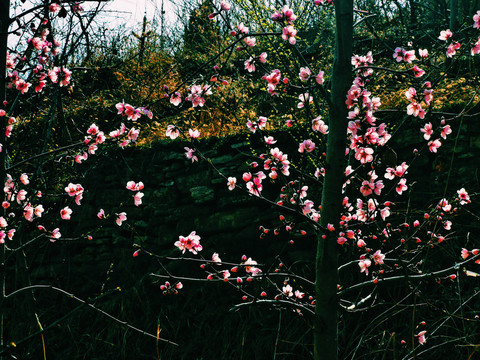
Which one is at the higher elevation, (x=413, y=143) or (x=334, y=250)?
(x=413, y=143)

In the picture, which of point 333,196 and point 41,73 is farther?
point 41,73

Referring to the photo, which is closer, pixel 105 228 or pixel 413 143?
pixel 413 143

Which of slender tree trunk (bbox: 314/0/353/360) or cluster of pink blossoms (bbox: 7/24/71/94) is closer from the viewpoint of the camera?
slender tree trunk (bbox: 314/0/353/360)

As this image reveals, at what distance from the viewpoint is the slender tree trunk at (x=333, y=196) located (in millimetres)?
1911

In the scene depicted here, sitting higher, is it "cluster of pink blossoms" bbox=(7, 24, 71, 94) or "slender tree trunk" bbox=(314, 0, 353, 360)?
"cluster of pink blossoms" bbox=(7, 24, 71, 94)

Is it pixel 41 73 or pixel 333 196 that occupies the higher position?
pixel 41 73

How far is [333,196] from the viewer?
1956mm

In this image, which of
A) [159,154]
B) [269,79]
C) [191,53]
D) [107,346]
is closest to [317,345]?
[269,79]

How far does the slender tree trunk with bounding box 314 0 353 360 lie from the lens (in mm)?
1911

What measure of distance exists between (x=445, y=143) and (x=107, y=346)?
12.4 feet

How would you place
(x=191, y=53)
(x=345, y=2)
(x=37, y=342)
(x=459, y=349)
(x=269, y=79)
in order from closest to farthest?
1. (x=345, y=2)
2. (x=269, y=79)
3. (x=459, y=349)
4. (x=37, y=342)
5. (x=191, y=53)

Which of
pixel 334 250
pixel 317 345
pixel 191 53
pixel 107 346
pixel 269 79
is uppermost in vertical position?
pixel 191 53

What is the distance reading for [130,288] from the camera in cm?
392

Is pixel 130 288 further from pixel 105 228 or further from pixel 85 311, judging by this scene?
pixel 105 228
